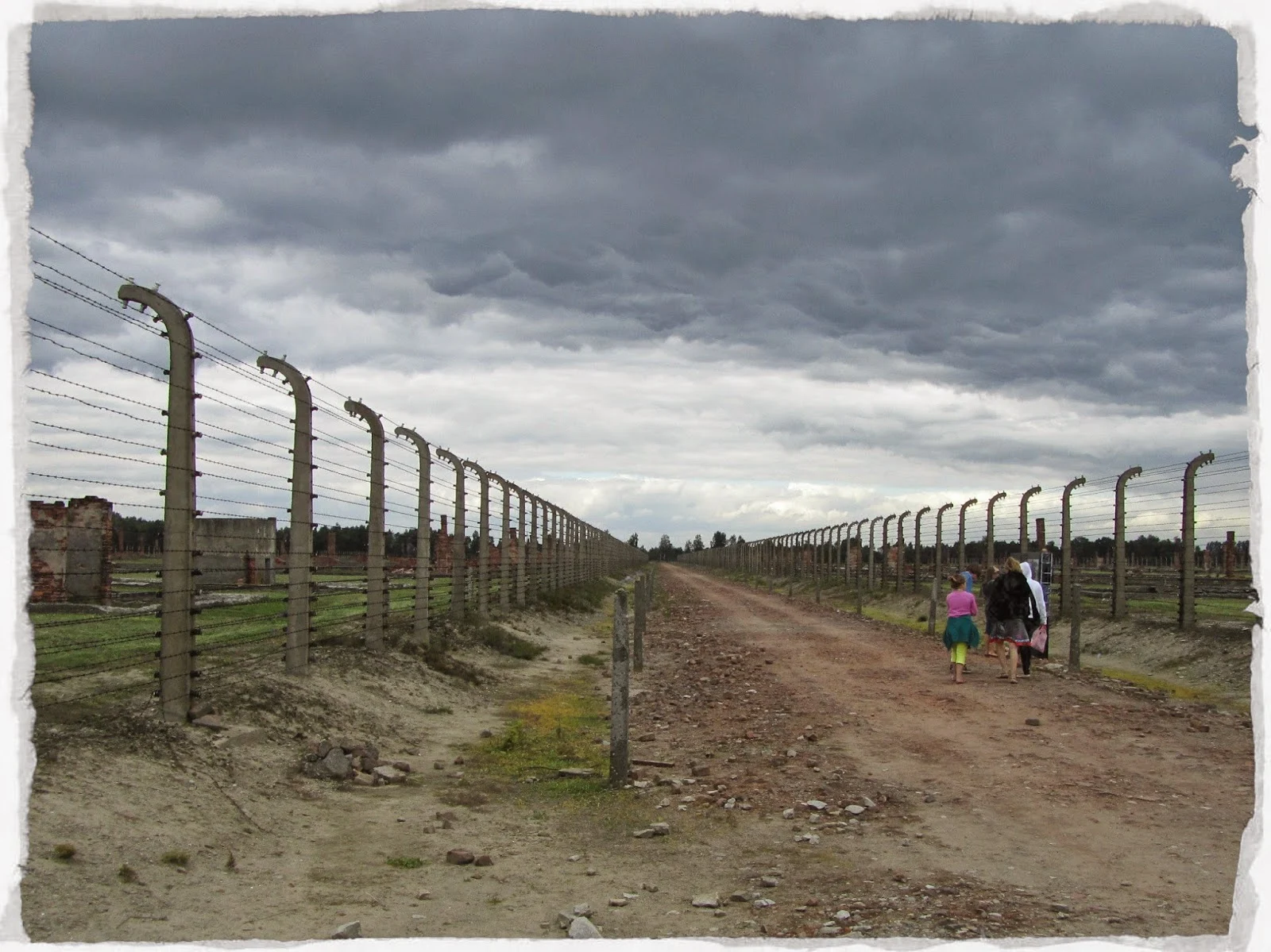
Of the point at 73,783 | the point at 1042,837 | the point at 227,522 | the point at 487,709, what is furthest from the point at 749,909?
the point at 227,522

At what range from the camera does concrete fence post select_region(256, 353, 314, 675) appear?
32.5ft

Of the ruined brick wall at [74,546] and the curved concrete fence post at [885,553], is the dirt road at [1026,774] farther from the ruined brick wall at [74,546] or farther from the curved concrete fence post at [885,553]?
the curved concrete fence post at [885,553]

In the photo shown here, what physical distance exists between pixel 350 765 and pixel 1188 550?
13.9 meters

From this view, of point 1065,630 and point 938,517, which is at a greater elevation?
point 938,517

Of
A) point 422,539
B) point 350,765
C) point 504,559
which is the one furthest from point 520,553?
point 350,765

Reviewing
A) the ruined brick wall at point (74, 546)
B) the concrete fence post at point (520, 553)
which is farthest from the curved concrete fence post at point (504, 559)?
the ruined brick wall at point (74, 546)

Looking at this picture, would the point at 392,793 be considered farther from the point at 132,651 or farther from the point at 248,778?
the point at 132,651

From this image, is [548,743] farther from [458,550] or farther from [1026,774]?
[458,550]

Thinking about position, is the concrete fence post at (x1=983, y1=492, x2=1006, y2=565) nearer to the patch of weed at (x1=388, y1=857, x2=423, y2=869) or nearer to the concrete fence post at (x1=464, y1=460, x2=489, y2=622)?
the concrete fence post at (x1=464, y1=460, x2=489, y2=622)

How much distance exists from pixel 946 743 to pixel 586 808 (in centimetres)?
373

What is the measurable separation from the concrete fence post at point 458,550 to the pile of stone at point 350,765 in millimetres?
7457

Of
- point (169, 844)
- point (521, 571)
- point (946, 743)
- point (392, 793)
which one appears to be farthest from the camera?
point (521, 571)

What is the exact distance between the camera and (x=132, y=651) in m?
11.2

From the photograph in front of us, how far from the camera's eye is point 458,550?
15.8 metres
